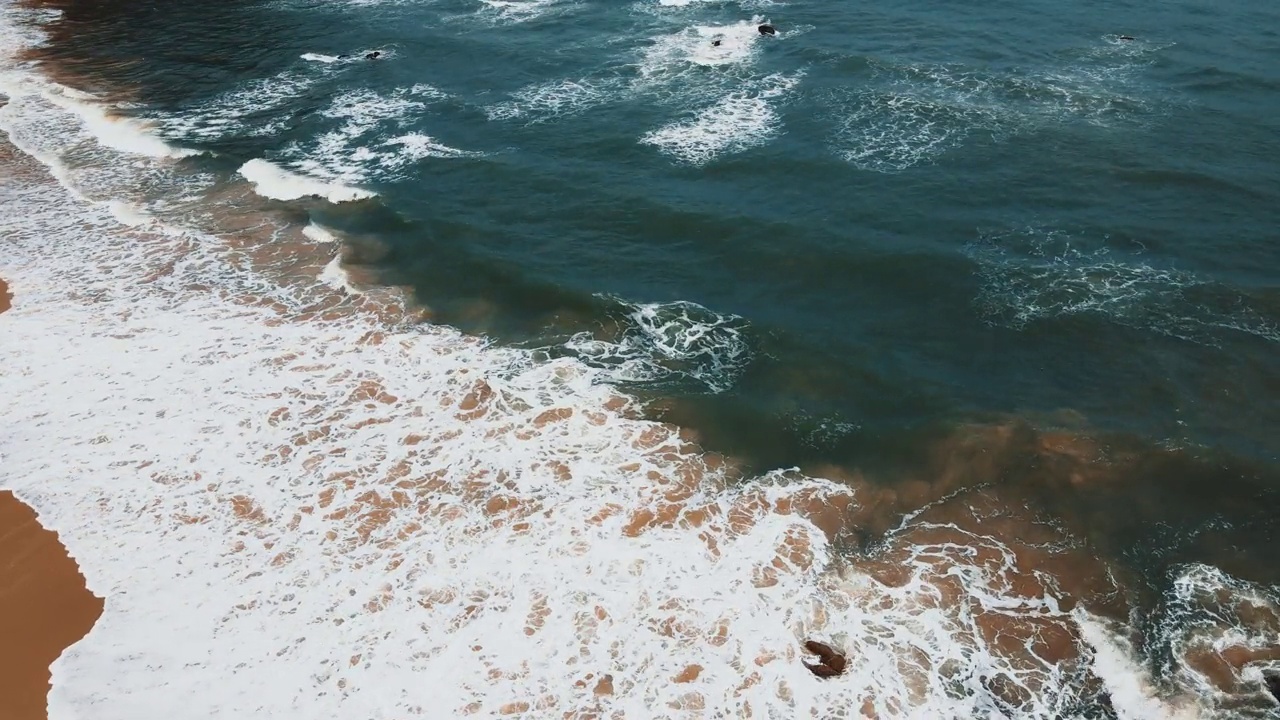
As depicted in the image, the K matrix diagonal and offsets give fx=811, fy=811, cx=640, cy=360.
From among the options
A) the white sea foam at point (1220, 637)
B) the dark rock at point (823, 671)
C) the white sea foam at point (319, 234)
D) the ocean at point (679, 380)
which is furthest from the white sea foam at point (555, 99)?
the white sea foam at point (1220, 637)

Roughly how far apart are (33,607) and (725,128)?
26670 mm

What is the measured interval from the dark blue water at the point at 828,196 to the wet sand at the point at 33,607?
37.4 feet

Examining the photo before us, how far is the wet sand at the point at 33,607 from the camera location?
15062 millimetres

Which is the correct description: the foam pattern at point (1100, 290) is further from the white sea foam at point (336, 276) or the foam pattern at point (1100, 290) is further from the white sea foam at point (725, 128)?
the white sea foam at point (336, 276)

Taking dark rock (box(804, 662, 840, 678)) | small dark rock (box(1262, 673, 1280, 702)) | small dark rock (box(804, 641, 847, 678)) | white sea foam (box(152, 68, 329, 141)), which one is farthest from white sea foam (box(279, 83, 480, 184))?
small dark rock (box(1262, 673, 1280, 702))

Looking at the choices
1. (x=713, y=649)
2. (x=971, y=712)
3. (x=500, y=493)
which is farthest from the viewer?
(x=500, y=493)

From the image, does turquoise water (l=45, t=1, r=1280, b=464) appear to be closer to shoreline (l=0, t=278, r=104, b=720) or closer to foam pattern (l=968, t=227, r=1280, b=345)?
foam pattern (l=968, t=227, r=1280, b=345)

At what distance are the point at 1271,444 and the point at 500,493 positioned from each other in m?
18.2

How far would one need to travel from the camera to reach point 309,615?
53.3 feet

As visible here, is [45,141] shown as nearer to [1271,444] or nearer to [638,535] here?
[638,535]

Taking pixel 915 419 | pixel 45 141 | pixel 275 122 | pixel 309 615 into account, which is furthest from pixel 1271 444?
pixel 45 141

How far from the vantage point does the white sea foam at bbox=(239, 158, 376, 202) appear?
101 feet

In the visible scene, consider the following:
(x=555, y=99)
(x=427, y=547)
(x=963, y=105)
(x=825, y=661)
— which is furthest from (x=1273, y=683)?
(x=555, y=99)

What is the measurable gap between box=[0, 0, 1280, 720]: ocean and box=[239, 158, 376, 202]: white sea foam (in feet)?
1.01
